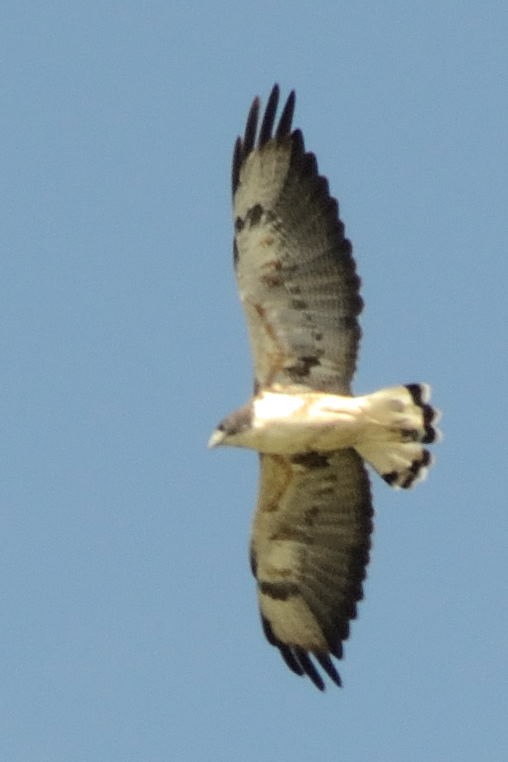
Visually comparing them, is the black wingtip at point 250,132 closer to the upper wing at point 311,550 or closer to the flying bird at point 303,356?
the flying bird at point 303,356

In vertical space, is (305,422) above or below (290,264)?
below

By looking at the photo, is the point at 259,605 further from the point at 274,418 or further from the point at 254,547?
the point at 274,418

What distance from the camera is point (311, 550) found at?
61.0ft

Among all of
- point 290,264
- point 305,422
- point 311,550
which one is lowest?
point 311,550

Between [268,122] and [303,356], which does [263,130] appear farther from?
[303,356]

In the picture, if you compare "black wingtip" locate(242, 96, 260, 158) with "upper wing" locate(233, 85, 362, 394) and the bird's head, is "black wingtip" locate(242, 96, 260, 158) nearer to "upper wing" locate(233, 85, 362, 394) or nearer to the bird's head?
"upper wing" locate(233, 85, 362, 394)

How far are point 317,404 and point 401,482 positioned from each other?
91cm

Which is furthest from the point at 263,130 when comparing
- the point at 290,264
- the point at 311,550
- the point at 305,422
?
the point at 311,550

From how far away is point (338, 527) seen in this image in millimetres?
18453

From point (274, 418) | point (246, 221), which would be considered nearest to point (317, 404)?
point (274, 418)

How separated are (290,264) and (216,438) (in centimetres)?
146

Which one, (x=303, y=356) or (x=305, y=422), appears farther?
(x=303, y=356)

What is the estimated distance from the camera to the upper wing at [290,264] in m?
17.8

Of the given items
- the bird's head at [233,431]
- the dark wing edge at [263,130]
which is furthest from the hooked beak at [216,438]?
the dark wing edge at [263,130]
